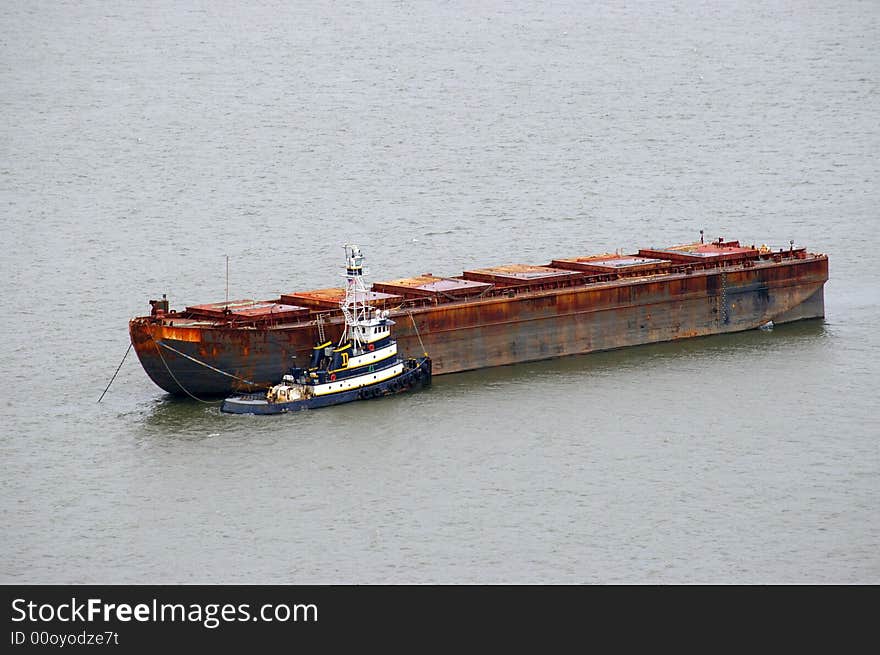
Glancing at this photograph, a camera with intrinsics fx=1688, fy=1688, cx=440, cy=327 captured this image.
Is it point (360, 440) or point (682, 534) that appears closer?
point (682, 534)

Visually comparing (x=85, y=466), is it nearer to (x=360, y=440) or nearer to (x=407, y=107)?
(x=360, y=440)

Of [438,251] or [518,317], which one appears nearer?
[518,317]

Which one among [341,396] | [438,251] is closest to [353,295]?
[341,396]

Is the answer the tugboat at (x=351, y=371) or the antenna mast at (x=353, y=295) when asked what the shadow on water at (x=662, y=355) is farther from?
the antenna mast at (x=353, y=295)

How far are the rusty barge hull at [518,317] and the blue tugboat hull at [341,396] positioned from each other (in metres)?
1.77

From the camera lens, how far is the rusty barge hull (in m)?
58.2

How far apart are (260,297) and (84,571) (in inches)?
1251

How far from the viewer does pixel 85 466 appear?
5181 cm

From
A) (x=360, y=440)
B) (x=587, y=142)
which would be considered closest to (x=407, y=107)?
(x=587, y=142)

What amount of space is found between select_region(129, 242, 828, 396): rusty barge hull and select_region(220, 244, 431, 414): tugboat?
1140 millimetres

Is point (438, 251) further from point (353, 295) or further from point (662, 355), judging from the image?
point (353, 295)

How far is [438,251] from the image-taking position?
3346 inches

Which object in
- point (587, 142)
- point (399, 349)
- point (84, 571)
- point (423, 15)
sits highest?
point (423, 15)

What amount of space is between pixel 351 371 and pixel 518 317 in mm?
9219
